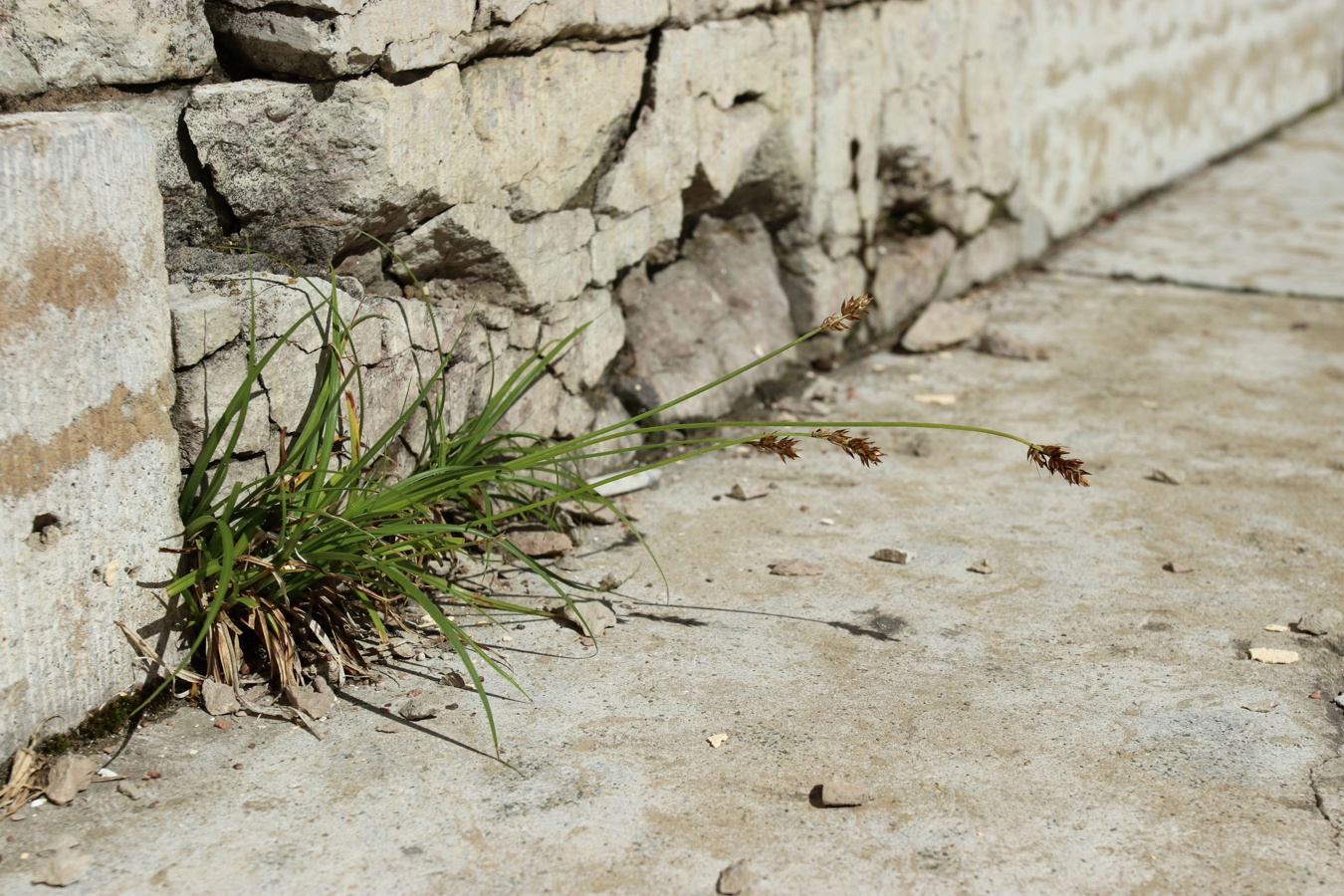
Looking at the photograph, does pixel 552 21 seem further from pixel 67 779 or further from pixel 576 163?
pixel 67 779

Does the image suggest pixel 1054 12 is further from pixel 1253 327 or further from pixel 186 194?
pixel 186 194

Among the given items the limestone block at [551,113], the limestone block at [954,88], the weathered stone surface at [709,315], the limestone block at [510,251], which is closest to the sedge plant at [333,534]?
the limestone block at [510,251]

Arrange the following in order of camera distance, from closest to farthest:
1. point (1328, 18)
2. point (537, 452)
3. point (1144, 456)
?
1. point (537, 452)
2. point (1144, 456)
3. point (1328, 18)

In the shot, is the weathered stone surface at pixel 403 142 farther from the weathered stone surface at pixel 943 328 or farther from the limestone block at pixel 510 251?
the weathered stone surface at pixel 943 328

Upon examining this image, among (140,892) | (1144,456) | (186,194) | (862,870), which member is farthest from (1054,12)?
(140,892)

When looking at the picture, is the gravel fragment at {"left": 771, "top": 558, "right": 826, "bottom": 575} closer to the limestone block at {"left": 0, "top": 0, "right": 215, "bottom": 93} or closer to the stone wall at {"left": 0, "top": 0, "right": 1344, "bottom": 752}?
the stone wall at {"left": 0, "top": 0, "right": 1344, "bottom": 752}

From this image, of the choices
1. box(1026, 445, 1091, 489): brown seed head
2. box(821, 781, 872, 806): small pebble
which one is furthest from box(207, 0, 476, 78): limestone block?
box(821, 781, 872, 806): small pebble

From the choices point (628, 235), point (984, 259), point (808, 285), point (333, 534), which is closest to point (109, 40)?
point (333, 534)
